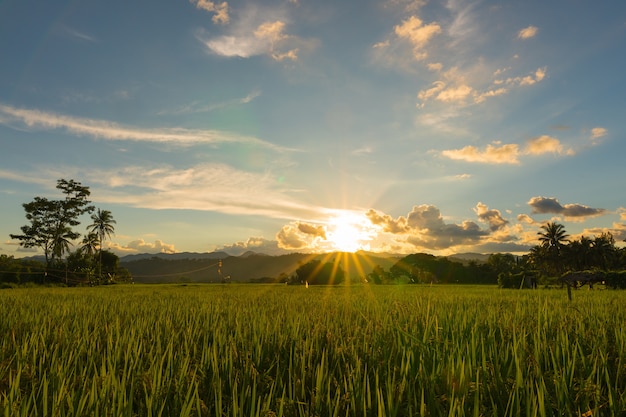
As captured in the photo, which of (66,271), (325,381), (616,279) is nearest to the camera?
(325,381)

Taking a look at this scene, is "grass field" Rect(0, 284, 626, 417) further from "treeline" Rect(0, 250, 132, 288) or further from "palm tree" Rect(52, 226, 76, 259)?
"palm tree" Rect(52, 226, 76, 259)

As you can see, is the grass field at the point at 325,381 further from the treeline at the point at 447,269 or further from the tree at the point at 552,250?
the tree at the point at 552,250

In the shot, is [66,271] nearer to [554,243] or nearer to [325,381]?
[325,381]

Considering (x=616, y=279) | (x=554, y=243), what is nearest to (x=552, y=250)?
(x=554, y=243)

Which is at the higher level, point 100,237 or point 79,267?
point 100,237

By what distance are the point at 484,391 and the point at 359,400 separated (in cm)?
76

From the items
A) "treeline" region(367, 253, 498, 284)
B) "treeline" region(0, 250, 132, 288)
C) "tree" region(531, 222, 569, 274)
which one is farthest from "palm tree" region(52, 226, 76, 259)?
"tree" region(531, 222, 569, 274)

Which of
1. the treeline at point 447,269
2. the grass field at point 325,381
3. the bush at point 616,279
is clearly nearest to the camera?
the grass field at point 325,381

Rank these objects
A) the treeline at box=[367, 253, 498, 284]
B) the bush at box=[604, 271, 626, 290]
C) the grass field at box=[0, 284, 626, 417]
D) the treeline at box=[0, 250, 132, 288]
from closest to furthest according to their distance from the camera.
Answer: the grass field at box=[0, 284, 626, 417], the bush at box=[604, 271, 626, 290], the treeline at box=[0, 250, 132, 288], the treeline at box=[367, 253, 498, 284]

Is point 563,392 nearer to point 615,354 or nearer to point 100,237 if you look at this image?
point 615,354

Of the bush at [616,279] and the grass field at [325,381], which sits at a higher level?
the grass field at [325,381]

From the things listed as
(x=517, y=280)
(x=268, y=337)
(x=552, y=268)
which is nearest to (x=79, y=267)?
(x=517, y=280)

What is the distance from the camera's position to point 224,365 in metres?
2.51

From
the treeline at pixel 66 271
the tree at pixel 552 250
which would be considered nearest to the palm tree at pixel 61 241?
the treeline at pixel 66 271
